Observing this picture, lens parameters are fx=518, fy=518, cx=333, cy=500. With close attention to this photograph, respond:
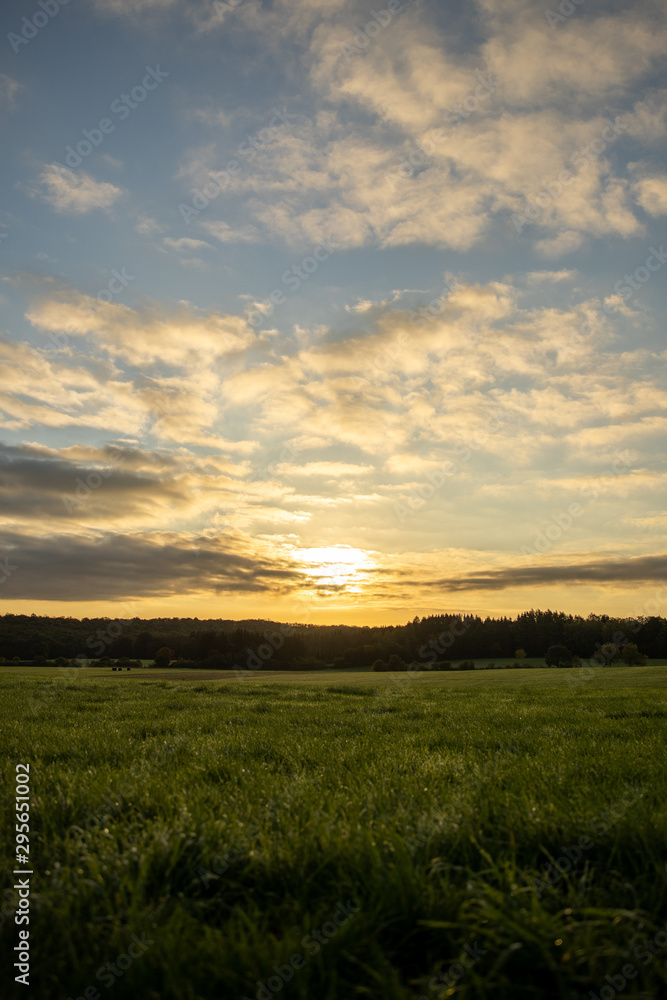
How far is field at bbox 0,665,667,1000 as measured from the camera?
2490 mm

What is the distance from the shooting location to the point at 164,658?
358ft

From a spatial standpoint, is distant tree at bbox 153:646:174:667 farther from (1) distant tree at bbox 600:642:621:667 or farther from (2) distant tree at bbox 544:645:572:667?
(1) distant tree at bbox 600:642:621:667

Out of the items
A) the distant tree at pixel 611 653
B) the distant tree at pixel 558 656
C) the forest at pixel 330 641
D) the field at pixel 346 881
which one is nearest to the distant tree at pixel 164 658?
the forest at pixel 330 641

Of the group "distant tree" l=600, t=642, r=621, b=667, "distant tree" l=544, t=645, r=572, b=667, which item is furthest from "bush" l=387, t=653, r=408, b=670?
"distant tree" l=600, t=642, r=621, b=667

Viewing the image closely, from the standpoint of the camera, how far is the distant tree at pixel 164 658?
4215 inches

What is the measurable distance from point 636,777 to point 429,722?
21.4 ft

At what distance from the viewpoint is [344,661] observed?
4934 inches

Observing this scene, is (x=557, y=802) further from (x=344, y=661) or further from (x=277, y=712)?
(x=344, y=661)

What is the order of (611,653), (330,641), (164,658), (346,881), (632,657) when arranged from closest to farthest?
(346,881)
(632,657)
(611,653)
(164,658)
(330,641)

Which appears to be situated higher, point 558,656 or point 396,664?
point 558,656

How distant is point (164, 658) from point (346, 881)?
4566 inches

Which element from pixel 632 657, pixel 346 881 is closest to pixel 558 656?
pixel 632 657

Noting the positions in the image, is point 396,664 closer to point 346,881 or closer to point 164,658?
point 164,658

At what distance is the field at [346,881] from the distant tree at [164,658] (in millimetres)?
109570
